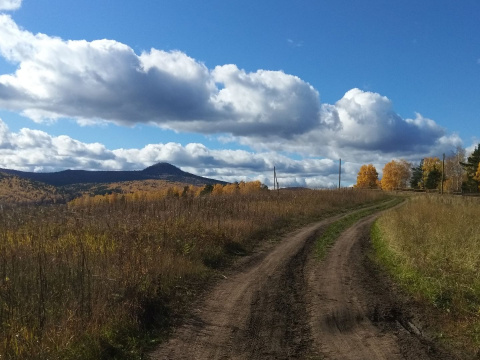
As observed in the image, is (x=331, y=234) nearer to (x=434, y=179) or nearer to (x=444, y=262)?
(x=444, y=262)

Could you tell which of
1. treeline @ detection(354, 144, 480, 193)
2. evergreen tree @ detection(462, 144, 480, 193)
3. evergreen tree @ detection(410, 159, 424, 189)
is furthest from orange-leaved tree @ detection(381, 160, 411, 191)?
evergreen tree @ detection(462, 144, 480, 193)

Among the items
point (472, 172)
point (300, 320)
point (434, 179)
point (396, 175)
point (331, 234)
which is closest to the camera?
point (300, 320)

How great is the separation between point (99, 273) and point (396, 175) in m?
126

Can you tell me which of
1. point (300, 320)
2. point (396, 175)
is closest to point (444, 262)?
point (300, 320)

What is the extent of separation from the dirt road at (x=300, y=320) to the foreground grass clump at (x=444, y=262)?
73 centimetres

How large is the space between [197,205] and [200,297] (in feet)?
38.6

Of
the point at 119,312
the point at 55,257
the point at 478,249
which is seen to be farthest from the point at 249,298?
the point at 478,249

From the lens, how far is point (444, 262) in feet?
34.6

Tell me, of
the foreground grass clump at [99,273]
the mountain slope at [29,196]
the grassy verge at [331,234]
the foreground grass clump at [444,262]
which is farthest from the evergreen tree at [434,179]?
the foreground grass clump at [99,273]

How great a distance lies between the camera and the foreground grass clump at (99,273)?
635cm

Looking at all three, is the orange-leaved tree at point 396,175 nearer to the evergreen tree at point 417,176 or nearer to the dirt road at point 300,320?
the evergreen tree at point 417,176

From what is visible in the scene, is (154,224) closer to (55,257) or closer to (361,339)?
(55,257)

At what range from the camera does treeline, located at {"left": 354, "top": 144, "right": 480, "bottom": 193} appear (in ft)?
257

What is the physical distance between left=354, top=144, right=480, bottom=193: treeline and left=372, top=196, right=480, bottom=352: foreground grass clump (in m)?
42.2
